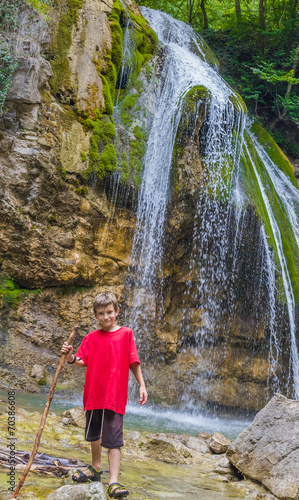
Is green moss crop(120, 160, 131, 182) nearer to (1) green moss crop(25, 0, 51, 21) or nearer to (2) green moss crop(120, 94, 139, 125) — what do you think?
(2) green moss crop(120, 94, 139, 125)

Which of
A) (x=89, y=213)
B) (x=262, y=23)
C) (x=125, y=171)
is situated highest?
(x=262, y=23)

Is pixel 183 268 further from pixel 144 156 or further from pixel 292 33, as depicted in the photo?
pixel 292 33

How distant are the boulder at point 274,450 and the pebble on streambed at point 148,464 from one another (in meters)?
0.13

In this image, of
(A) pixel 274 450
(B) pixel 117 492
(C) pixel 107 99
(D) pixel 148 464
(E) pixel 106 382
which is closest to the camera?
(B) pixel 117 492

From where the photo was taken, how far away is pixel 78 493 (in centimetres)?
200

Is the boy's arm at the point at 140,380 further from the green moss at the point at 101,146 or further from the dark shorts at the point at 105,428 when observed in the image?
the green moss at the point at 101,146

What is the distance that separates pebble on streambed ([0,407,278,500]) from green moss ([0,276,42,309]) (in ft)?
9.70

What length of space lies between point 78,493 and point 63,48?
26.4 feet

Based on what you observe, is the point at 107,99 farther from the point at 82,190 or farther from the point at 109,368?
the point at 109,368

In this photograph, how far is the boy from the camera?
2590mm

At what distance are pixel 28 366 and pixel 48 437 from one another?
3.45 metres

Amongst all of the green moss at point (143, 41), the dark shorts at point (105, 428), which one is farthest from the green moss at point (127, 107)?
the dark shorts at point (105, 428)

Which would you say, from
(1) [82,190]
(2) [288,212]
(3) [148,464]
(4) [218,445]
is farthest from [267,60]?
(3) [148,464]

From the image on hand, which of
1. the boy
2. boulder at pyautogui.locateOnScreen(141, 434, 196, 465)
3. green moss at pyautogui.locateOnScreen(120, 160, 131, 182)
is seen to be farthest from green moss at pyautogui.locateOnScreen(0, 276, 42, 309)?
the boy
